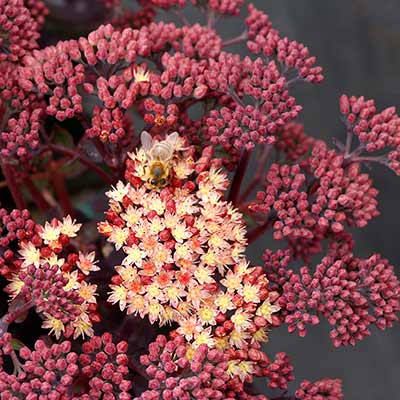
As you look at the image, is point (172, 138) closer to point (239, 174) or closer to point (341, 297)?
point (239, 174)

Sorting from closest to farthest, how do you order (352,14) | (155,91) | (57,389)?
1. (57,389)
2. (155,91)
3. (352,14)

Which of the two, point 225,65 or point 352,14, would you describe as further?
point 352,14

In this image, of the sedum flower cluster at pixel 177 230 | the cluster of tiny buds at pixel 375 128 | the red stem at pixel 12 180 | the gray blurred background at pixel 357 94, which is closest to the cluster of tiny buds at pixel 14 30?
the sedum flower cluster at pixel 177 230

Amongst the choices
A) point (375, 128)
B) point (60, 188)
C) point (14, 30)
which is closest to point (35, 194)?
point (60, 188)

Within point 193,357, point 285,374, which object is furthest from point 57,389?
point 285,374

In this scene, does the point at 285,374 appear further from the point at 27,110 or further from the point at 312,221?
the point at 27,110

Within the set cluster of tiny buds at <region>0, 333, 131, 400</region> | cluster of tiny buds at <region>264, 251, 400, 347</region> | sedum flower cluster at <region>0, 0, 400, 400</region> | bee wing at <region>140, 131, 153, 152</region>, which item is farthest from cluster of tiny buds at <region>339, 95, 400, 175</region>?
cluster of tiny buds at <region>0, 333, 131, 400</region>

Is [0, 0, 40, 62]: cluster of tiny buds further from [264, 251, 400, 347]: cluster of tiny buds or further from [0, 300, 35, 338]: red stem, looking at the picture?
[264, 251, 400, 347]: cluster of tiny buds
